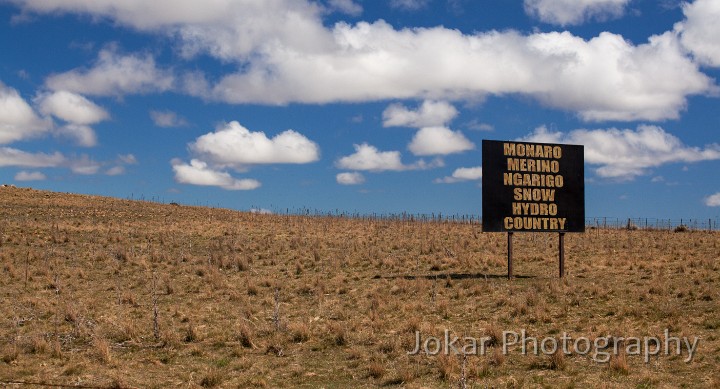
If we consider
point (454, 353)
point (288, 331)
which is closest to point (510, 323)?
point (454, 353)

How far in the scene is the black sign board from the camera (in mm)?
25609

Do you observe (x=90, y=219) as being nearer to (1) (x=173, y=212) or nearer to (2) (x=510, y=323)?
(1) (x=173, y=212)

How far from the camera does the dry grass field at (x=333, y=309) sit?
1353 cm

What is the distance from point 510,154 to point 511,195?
1622 millimetres

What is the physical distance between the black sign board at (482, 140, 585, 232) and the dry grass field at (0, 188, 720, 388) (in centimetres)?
230

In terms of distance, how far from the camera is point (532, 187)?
26.1m

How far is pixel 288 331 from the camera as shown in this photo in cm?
1756

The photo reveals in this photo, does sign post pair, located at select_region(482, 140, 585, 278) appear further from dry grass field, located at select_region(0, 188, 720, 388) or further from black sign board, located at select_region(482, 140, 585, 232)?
dry grass field, located at select_region(0, 188, 720, 388)
